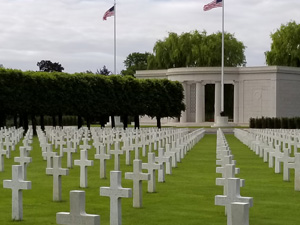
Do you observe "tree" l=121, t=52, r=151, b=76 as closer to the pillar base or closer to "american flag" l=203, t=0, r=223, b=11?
the pillar base

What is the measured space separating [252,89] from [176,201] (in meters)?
67.7

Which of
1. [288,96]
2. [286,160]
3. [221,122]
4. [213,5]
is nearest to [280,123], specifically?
[221,122]

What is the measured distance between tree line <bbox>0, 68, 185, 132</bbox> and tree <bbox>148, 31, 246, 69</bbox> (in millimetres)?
19764

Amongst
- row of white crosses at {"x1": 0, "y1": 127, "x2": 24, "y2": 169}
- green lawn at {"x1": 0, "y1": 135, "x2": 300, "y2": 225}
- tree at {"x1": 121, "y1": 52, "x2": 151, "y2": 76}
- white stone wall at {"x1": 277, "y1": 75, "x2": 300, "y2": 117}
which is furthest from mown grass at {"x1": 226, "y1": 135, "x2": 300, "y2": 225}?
tree at {"x1": 121, "y1": 52, "x2": 151, "y2": 76}

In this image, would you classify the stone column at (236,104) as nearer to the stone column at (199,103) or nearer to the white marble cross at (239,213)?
the stone column at (199,103)

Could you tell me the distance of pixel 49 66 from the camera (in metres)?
116

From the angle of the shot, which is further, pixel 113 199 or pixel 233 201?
pixel 113 199

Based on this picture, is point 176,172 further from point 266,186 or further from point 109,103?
point 109,103

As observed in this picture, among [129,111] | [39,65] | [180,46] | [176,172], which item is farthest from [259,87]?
[176,172]

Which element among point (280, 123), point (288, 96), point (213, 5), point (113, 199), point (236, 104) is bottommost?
point (113, 199)

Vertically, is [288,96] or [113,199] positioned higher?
[288,96]

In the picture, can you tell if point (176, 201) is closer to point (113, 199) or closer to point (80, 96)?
point (113, 199)

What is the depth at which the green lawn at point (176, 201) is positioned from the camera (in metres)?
9.77

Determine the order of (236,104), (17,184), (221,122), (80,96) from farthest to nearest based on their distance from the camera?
(236,104), (221,122), (80,96), (17,184)
